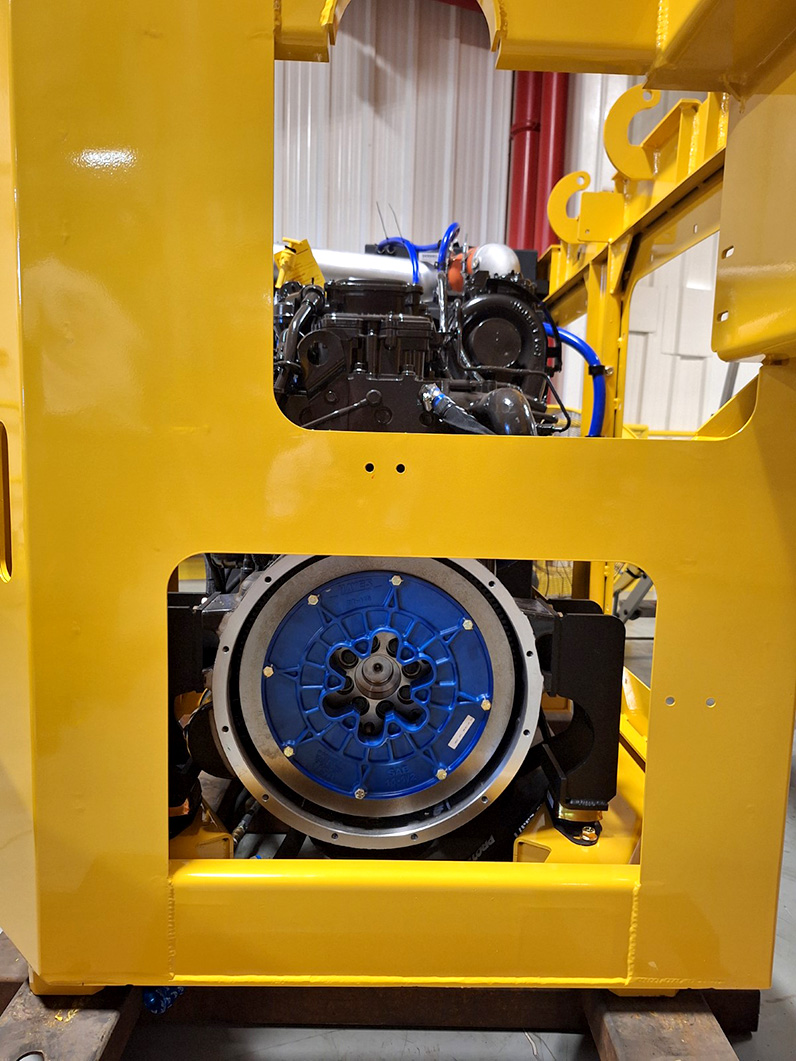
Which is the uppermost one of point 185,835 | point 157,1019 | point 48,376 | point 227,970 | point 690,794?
point 48,376

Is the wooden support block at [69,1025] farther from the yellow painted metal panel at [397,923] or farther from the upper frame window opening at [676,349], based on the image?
the upper frame window opening at [676,349]

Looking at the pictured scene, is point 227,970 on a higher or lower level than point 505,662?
lower

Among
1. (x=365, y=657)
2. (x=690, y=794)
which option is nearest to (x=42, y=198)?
(x=365, y=657)

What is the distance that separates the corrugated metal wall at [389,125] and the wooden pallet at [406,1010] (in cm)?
555

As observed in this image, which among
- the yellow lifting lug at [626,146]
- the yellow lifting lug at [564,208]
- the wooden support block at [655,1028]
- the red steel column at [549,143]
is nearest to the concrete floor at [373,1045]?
the wooden support block at [655,1028]

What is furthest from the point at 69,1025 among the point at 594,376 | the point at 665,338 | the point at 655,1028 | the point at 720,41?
the point at 665,338

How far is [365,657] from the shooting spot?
147cm

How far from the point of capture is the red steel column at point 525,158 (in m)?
5.96

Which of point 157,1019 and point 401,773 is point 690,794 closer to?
point 401,773

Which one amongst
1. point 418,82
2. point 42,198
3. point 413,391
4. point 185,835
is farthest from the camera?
point 418,82

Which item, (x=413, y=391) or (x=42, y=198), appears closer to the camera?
(x=42, y=198)

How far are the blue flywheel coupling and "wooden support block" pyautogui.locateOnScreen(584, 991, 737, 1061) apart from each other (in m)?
0.51

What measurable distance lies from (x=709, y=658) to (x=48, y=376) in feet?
4.05

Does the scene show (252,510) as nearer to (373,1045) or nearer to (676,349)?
(373,1045)
